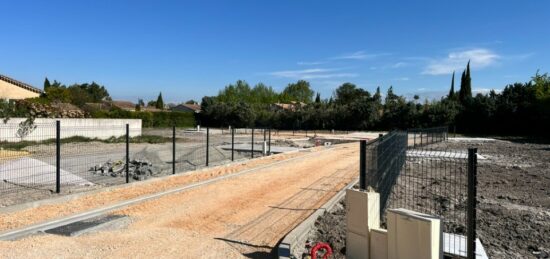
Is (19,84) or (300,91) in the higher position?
(300,91)

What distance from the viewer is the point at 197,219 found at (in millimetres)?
8383

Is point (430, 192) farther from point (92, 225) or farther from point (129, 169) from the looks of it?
point (129, 169)

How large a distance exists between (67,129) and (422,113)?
1781 inches

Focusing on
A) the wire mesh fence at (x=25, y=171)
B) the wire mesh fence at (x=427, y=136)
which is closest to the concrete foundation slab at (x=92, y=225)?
the wire mesh fence at (x=25, y=171)

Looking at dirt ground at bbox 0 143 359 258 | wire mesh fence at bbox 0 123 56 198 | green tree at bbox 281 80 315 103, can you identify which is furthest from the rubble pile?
green tree at bbox 281 80 315 103

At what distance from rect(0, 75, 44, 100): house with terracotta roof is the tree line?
102 ft

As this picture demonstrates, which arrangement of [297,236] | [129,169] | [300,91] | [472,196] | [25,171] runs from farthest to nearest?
[300,91] → [129,169] → [25,171] → [297,236] → [472,196]

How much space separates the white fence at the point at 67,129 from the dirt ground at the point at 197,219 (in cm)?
1538

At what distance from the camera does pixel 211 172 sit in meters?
14.9

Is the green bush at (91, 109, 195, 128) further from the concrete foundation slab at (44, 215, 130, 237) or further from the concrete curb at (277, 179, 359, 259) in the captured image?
the concrete curb at (277, 179, 359, 259)

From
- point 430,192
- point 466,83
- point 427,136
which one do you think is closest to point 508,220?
point 430,192

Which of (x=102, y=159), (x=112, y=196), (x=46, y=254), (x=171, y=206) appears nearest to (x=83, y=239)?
(x=46, y=254)

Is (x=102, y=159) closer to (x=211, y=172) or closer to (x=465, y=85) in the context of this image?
(x=211, y=172)

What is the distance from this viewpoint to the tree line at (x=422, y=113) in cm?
5218
